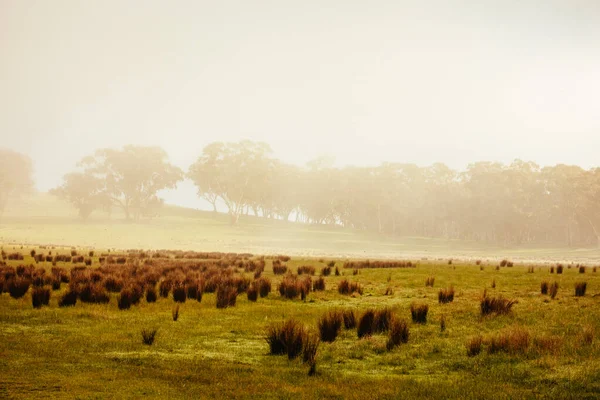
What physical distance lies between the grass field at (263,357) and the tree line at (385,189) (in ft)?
257

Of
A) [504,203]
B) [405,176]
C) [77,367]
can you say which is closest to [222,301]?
A: [77,367]

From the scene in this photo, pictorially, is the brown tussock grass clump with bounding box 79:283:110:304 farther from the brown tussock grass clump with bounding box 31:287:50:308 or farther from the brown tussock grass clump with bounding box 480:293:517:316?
the brown tussock grass clump with bounding box 480:293:517:316

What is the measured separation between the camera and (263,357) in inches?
376

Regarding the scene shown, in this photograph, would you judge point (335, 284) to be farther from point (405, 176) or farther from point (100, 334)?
point (405, 176)

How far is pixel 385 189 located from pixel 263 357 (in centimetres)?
8886

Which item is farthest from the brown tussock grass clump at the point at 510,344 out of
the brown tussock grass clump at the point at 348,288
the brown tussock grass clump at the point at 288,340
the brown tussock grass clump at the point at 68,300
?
the brown tussock grass clump at the point at 68,300

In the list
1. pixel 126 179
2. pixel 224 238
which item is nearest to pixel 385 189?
pixel 224 238

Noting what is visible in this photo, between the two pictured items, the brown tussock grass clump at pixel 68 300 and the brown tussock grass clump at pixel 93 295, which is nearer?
the brown tussock grass clump at pixel 68 300

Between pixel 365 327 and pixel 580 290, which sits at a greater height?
pixel 580 290

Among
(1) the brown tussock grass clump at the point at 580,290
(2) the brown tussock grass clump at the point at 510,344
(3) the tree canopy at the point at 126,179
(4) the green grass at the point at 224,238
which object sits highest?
(3) the tree canopy at the point at 126,179

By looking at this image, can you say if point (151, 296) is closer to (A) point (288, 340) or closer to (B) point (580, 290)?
(A) point (288, 340)

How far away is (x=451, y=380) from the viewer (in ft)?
26.5

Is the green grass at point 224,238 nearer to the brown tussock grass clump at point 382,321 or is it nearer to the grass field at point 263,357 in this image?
the grass field at point 263,357

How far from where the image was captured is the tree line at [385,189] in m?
88.1
